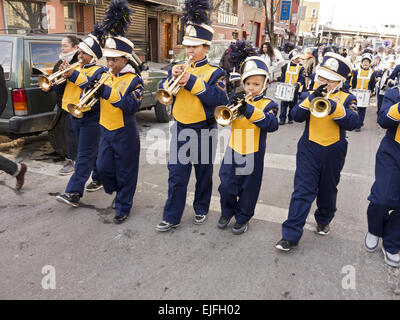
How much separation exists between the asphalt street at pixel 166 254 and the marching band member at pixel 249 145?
0.40 m

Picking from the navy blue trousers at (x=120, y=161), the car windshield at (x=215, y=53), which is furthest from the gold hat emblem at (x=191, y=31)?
the car windshield at (x=215, y=53)

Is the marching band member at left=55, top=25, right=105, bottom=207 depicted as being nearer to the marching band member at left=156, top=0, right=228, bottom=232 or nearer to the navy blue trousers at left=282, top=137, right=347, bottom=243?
the marching band member at left=156, top=0, right=228, bottom=232

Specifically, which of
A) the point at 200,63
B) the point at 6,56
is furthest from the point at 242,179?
the point at 6,56

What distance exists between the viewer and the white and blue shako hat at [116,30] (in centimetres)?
357

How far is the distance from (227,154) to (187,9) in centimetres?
145

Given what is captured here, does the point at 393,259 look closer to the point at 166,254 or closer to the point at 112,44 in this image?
the point at 166,254

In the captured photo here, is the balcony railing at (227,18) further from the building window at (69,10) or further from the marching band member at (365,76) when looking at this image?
the marching band member at (365,76)

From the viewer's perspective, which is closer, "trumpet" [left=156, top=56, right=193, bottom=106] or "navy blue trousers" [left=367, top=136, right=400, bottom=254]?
"navy blue trousers" [left=367, top=136, right=400, bottom=254]

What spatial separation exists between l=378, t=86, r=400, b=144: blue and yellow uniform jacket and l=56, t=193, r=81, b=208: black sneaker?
3255mm

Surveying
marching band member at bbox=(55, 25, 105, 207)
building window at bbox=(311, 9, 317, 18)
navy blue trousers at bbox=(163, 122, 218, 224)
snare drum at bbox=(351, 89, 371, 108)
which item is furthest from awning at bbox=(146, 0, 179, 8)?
building window at bbox=(311, 9, 317, 18)

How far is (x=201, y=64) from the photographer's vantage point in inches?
137

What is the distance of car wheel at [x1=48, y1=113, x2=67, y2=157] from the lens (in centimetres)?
557

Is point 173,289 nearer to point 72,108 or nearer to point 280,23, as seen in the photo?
point 72,108

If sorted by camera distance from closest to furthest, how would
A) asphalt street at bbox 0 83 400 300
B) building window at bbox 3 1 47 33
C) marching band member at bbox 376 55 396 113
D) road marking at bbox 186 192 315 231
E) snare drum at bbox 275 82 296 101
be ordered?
asphalt street at bbox 0 83 400 300 → road marking at bbox 186 192 315 231 → marching band member at bbox 376 55 396 113 → snare drum at bbox 275 82 296 101 → building window at bbox 3 1 47 33
